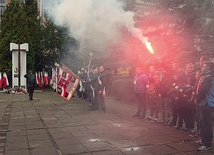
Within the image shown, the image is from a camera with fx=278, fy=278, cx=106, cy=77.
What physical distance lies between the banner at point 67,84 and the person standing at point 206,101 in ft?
26.2

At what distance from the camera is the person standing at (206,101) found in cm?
595

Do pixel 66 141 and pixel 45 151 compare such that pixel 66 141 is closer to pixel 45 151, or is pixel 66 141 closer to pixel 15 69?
pixel 45 151

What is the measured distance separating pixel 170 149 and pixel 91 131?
8.24 ft

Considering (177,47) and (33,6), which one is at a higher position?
(33,6)

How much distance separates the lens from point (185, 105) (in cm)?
774

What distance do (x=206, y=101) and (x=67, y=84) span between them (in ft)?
27.7

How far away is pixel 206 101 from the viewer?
6.03 metres

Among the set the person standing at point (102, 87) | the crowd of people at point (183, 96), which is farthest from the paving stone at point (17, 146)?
the person standing at point (102, 87)

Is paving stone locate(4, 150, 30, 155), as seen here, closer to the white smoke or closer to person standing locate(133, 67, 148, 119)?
person standing locate(133, 67, 148, 119)

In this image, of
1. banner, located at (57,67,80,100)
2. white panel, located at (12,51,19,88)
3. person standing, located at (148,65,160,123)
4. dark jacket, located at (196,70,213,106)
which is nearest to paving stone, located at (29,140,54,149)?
dark jacket, located at (196,70,213,106)

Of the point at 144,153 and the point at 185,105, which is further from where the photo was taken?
the point at 185,105

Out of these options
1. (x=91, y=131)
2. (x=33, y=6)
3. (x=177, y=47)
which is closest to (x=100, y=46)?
(x=177, y=47)

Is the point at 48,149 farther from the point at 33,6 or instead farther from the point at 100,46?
the point at 33,6

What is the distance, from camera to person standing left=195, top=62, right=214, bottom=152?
595 centimetres
